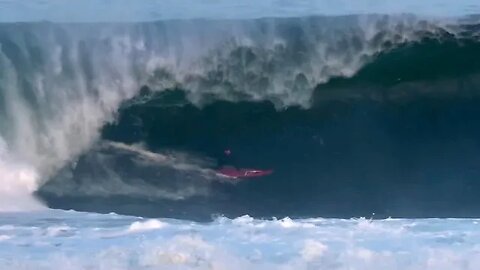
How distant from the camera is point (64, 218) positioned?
7.03 metres

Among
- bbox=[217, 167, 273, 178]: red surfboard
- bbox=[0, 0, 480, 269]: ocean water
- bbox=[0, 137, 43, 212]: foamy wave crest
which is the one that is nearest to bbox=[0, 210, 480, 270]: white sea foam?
bbox=[0, 0, 480, 269]: ocean water

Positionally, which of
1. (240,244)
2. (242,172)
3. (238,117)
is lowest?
(240,244)

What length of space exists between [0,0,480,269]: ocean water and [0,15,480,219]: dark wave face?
0.01 meters

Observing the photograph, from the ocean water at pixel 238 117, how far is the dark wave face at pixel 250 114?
0.01m

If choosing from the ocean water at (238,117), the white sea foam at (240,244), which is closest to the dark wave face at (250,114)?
the ocean water at (238,117)

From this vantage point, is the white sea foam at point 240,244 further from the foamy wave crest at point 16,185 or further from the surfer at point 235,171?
the surfer at point 235,171

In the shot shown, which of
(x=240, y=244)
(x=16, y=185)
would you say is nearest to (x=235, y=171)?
(x=240, y=244)

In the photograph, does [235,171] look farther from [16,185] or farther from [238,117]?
[16,185]

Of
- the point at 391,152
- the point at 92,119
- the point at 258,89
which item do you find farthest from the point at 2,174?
the point at 391,152

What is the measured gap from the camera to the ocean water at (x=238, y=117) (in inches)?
→ 283

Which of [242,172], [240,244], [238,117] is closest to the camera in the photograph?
[240,244]

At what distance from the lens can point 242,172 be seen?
7.40 meters

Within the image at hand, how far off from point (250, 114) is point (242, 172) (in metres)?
0.52

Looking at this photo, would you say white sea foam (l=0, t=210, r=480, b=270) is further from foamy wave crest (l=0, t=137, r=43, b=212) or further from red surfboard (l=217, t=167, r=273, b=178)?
red surfboard (l=217, t=167, r=273, b=178)
